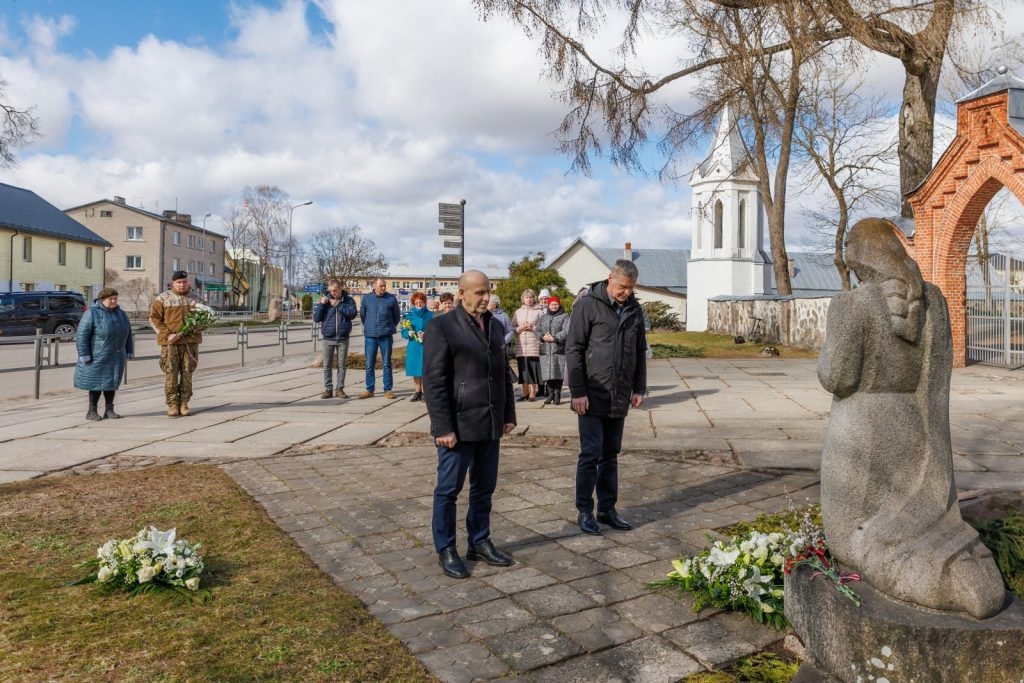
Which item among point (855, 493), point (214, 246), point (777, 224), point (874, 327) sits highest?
point (214, 246)

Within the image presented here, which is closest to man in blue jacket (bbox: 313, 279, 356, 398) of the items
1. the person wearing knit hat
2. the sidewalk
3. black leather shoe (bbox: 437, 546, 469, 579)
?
the sidewalk

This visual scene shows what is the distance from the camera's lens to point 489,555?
4.17m

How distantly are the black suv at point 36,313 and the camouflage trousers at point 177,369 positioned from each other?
22301 mm

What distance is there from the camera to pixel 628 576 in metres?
3.97

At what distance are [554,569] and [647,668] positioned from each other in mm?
1147

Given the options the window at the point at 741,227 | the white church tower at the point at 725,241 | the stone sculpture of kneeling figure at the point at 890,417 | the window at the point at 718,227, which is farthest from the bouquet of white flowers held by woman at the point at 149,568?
the window at the point at 741,227

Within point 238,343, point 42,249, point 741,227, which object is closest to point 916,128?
point 238,343

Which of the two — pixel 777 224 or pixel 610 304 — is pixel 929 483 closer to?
pixel 610 304

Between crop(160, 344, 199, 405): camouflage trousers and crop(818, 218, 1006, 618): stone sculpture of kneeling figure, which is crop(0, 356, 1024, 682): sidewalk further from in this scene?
crop(818, 218, 1006, 618): stone sculpture of kneeling figure

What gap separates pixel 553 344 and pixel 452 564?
663 centimetres

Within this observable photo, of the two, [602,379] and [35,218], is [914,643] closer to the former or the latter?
[602,379]

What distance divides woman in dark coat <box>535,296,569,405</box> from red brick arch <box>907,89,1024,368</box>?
7.61 metres

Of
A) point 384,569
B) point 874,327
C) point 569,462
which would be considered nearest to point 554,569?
point 384,569

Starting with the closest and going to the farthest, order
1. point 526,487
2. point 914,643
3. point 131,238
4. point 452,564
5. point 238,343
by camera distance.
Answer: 1. point 914,643
2. point 452,564
3. point 526,487
4. point 238,343
5. point 131,238
